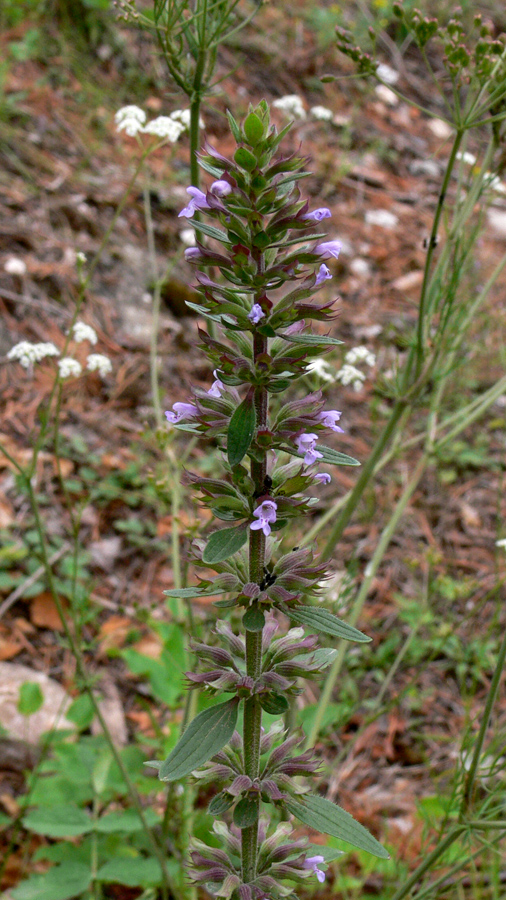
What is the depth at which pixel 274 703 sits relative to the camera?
5.37 ft

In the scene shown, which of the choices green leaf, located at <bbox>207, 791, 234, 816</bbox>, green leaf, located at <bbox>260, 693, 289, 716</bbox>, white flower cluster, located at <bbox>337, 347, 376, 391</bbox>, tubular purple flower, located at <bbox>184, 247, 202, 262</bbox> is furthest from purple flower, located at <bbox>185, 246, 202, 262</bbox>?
white flower cluster, located at <bbox>337, 347, 376, 391</bbox>

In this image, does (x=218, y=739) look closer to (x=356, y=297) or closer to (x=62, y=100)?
(x=356, y=297)

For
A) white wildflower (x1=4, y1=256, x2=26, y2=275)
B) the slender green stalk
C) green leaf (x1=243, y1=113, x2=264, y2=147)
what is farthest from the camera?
white wildflower (x1=4, y1=256, x2=26, y2=275)

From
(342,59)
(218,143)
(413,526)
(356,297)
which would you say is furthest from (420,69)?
(413,526)

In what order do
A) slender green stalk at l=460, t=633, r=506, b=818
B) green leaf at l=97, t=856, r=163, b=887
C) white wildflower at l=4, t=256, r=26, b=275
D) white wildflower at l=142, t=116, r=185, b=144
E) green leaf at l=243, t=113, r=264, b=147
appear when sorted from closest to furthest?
green leaf at l=243, t=113, r=264, b=147, slender green stalk at l=460, t=633, r=506, b=818, green leaf at l=97, t=856, r=163, b=887, white wildflower at l=142, t=116, r=185, b=144, white wildflower at l=4, t=256, r=26, b=275

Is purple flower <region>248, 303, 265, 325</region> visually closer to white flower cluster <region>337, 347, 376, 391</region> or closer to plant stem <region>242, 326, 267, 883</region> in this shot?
plant stem <region>242, 326, 267, 883</region>

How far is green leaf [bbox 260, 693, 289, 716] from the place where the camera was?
5.32 ft

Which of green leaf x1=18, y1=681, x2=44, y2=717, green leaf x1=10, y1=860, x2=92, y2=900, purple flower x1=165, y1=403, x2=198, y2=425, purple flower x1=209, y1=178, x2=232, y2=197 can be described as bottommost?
green leaf x1=10, y1=860, x2=92, y2=900

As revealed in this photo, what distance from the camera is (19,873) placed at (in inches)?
120

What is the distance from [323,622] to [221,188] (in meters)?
0.95

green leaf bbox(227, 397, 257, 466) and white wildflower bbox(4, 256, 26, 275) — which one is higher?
white wildflower bbox(4, 256, 26, 275)

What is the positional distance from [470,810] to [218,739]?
106 centimetres

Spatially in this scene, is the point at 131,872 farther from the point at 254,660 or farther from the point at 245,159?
the point at 245,159

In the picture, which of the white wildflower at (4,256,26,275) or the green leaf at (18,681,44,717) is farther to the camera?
the white wildflower at (4,256,26,275)
